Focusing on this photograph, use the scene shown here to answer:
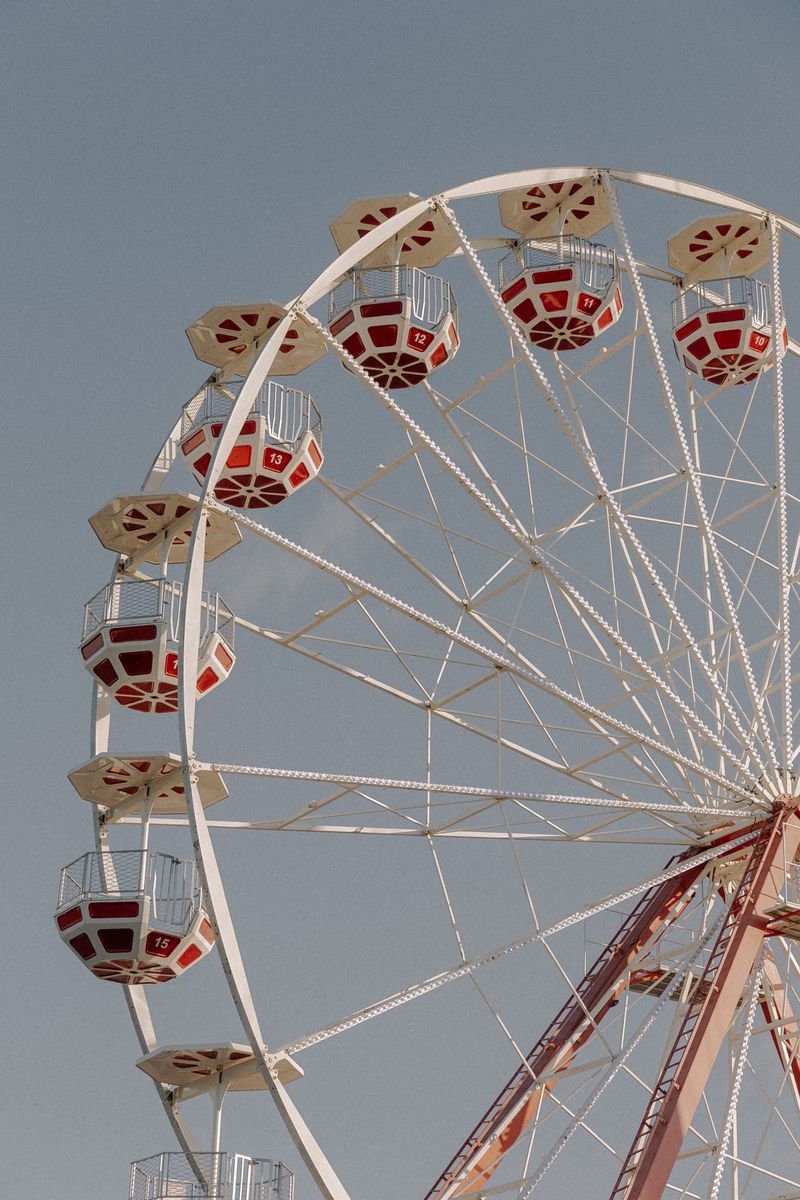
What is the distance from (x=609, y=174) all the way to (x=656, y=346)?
213 centimetres

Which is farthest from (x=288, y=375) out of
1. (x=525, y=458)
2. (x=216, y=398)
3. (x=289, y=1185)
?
(x=289, y=1185)

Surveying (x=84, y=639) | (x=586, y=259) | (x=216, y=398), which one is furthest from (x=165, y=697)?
(x=586, y=259)

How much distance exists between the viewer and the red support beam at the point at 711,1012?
2105 centimetres

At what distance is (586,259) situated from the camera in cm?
2669

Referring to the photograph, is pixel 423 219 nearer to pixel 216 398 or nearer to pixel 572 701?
pixel 216 398

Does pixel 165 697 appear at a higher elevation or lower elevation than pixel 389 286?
lower

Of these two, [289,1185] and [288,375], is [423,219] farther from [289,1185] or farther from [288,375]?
[289,1185]

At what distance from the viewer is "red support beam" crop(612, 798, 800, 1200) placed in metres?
21.0

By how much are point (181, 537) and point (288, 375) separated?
2121 mm

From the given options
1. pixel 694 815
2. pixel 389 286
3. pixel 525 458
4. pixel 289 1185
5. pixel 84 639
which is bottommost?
pixel 289 1185

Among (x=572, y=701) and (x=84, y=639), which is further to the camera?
(x=84, y=639)

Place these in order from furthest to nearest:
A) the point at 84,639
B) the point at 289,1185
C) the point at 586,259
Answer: the point at 586,259 < the point at 84,639 < the point at 289,1185

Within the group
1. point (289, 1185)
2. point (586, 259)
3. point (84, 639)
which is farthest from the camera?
point (586, 259)

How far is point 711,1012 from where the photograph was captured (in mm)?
22047
